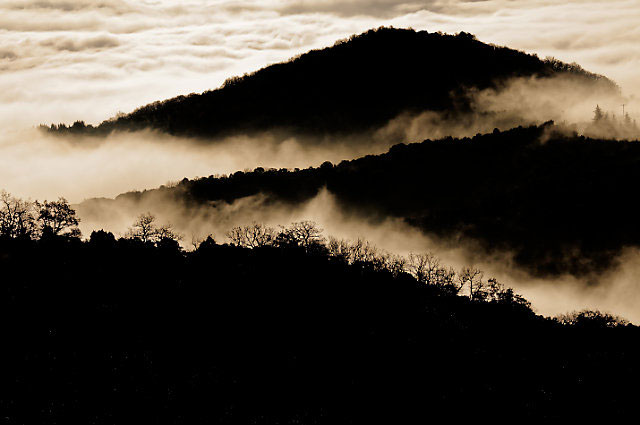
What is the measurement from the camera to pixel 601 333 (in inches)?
2879

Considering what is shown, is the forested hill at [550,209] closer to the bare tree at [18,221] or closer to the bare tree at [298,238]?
the bare tree at [298,238]

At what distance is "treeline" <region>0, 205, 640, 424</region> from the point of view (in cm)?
4431

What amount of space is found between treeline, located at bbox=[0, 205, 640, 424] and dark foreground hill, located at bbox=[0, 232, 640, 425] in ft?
0.61

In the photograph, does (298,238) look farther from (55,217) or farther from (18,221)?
(18,221)

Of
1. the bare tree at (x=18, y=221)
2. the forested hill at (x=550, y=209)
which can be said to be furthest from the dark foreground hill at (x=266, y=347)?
the forested hill at (x=550, y=209)

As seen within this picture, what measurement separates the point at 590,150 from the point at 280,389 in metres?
189

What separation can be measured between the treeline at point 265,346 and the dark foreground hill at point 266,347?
0.61 ft

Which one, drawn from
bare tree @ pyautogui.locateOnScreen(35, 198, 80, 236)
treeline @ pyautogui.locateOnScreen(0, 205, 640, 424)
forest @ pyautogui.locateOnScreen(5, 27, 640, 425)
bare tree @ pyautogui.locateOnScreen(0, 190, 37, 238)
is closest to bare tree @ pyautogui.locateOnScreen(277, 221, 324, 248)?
forest @ pyautogui.locateOnScreen(5, 27, 640, 425)

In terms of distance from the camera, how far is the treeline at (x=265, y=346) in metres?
44.3

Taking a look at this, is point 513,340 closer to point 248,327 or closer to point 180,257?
point 248,327

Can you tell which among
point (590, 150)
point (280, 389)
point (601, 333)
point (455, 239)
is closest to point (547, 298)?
point (455, 239)

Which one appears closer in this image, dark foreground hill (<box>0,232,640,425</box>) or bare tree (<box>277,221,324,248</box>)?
dark foreground hill (<box>0,232,640,425</box>)

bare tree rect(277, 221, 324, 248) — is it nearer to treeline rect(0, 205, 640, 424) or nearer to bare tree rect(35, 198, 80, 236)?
treeline rect(0, 205, 640, 424)

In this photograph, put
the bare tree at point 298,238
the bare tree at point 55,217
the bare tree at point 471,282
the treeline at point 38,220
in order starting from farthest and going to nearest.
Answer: the bare tree at point 298,238, the bare tree at point 55,217, the treeline at point 38,220, the bare tree at point 471,282
